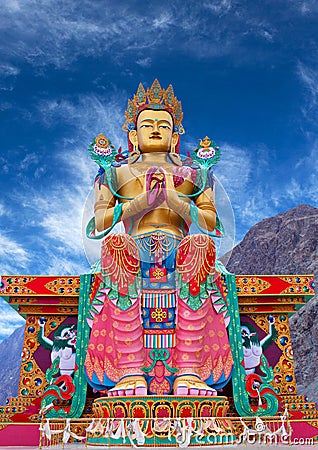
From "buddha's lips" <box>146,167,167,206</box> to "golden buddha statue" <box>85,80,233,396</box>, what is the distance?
0.01 m

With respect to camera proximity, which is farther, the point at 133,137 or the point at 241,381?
the point at 133,137

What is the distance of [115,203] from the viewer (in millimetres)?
6867

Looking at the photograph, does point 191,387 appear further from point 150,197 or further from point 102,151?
point 102,151

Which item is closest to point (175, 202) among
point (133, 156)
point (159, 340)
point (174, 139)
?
point (133, 156)

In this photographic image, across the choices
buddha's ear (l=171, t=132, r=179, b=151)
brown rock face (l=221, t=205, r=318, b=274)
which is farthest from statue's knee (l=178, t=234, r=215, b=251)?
brown rock face (l=221, t=205, r=318, b=274)

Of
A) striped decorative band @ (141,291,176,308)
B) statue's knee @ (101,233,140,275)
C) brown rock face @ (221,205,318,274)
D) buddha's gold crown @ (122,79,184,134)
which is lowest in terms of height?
striped decorative band @ (141,291,176,308)

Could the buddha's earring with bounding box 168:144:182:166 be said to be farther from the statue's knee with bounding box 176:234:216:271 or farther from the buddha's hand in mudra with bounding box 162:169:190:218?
the statue's knee with bounding box 176:234:216:271

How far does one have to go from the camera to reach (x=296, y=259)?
3077 cm

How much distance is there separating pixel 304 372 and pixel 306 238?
41.1 ft

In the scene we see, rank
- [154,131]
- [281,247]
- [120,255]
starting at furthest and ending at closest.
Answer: [281,247] → [154,131] → [120,255]

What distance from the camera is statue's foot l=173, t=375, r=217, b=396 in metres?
5.11

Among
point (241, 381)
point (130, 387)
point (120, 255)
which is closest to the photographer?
point (130, 387)

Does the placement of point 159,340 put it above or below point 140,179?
below

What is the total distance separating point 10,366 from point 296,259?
29672mm
